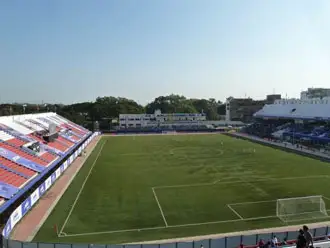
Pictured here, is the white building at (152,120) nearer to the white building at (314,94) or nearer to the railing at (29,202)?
the white building at (314,94)

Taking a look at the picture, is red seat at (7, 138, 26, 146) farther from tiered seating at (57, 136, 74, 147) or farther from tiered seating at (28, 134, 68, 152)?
tiered seating at (57, 136, 74, 147)

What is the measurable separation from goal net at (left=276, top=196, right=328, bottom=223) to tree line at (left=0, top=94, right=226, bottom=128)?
90255 millimetres

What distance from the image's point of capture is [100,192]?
3089 centimetres

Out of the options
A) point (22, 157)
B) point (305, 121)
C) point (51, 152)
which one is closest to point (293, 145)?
point (305, 121)

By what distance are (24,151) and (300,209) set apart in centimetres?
2907

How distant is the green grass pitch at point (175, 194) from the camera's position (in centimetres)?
2202

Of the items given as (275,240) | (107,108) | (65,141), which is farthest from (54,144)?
(107,108)

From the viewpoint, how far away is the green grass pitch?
22.0 m

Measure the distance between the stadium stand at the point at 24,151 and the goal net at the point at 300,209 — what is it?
19811mm

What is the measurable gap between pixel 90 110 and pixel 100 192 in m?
102

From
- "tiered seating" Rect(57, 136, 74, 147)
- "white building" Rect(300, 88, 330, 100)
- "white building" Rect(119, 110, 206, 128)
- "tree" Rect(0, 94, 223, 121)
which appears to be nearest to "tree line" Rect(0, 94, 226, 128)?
"tree" Rect(0, 94, 223, 121)

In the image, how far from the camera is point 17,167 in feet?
101

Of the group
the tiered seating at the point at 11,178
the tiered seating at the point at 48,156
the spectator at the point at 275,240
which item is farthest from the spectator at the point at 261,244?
the tiered seating at the point at 48,156

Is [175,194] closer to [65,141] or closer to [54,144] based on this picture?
[54,144]
